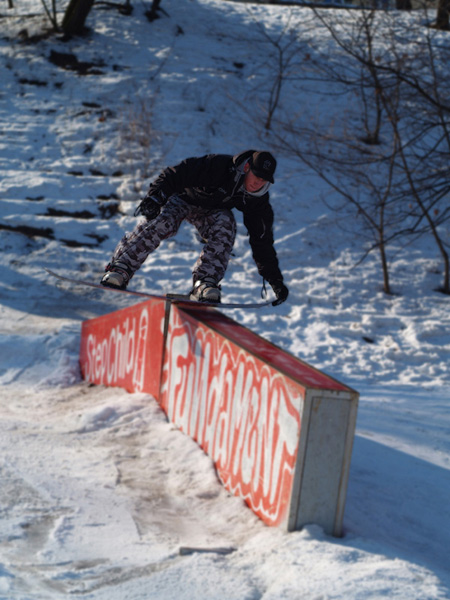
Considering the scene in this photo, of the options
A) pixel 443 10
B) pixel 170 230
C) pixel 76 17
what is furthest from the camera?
pixel 76 17

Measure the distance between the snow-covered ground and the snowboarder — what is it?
1.31m

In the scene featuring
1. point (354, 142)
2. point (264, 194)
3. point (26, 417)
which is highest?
point (354, 142)

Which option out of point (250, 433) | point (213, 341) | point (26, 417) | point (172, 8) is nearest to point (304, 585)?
point (250, 433)

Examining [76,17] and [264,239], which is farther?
[76,17]

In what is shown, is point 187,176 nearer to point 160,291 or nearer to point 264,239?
point 264,239

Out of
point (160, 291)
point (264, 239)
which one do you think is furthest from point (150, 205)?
point (160, 291)

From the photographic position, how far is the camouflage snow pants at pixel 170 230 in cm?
511

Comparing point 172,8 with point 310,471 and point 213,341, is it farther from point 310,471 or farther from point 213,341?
point 310,471

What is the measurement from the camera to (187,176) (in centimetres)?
486

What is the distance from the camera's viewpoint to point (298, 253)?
1103 cm

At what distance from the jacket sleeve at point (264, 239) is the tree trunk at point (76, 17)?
1254cm

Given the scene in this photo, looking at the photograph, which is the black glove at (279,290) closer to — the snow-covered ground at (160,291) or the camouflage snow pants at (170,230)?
the camouflage snow pants at (170,230)

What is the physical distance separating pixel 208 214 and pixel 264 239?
0.51m

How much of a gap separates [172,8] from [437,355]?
505 inches
